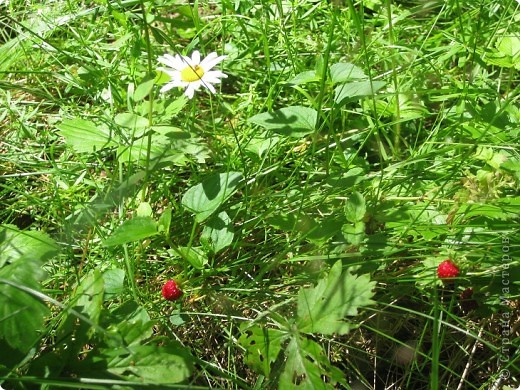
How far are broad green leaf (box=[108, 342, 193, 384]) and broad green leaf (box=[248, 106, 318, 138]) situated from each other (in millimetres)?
529

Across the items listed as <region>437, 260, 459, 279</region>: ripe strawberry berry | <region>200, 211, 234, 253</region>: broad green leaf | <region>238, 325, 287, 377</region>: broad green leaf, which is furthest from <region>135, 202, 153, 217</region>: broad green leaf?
<region>437, 260, 459, 279</region>: ripe strawberry berry

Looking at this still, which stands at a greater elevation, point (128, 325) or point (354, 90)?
point (354, 90)

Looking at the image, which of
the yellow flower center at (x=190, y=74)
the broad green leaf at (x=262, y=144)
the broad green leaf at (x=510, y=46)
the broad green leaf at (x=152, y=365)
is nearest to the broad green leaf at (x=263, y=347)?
the broad green leaf at (x=152, y=365)

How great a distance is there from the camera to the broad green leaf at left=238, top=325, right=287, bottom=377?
1.23 metres

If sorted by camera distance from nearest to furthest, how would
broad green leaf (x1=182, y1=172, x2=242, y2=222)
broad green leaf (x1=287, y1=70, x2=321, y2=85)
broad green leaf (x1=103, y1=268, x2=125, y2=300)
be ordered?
broad green leaf (x1=103, y1=268, x2=125, y2=300), broad green leaf (x1=182, y1=172, x2=242, y2=222), broad green leaf (x1=287, y1=70, x2=321, y2=85)

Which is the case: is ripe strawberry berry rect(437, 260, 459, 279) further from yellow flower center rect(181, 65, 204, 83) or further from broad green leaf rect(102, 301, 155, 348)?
yellow flower center rect(181, 65, 204, 83)

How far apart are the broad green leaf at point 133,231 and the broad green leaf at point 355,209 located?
0.37 m

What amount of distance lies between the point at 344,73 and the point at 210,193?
39cm

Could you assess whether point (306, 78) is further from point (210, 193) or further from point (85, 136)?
point (85, 136)

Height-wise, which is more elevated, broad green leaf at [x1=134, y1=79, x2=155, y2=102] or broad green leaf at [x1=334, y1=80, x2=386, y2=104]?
broad green leaf at [x1=134, y1=79, x2=155, y2=102]

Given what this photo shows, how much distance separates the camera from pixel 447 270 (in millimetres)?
1303

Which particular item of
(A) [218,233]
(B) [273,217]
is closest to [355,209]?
(B) [273,217]

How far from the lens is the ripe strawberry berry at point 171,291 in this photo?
136 centimetres

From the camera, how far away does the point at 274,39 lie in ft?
6.36
